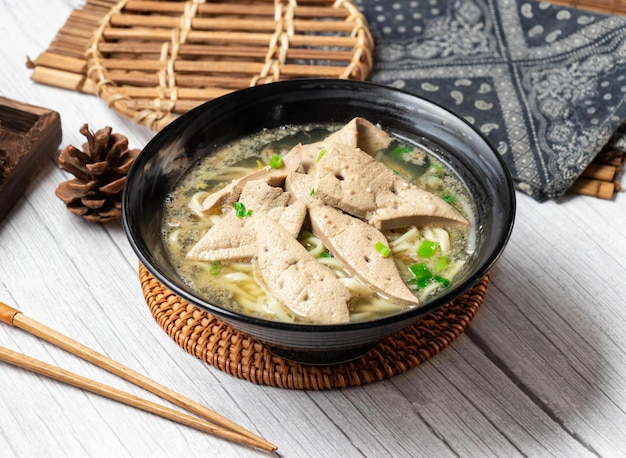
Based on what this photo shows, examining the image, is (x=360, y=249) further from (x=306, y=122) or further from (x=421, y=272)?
(x=306, y=122)

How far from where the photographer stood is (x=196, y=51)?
12.2 feet

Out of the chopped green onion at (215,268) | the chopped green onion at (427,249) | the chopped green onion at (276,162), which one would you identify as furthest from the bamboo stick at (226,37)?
the chopped green onion at (215,268)

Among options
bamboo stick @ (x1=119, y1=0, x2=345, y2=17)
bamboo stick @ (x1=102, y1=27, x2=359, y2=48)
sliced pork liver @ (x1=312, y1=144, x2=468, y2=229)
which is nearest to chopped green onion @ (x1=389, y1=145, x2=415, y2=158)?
sliced pork liver @ (x1=312, y1=144, x2=468, y2=229)

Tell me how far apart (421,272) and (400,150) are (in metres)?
0.62

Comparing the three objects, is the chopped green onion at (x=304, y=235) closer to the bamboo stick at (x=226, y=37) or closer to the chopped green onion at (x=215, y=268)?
the chopped green onion at (x=215, y=268)

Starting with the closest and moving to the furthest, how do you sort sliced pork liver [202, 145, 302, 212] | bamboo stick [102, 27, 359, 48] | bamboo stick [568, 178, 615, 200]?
sliced pork liver [202, 145, 302, 212], bamboo stick [568, 178, 615, 200], bamboo stick [102, 27, 359, 48]

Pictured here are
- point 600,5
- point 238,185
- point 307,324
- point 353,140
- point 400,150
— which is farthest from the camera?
point 600,5

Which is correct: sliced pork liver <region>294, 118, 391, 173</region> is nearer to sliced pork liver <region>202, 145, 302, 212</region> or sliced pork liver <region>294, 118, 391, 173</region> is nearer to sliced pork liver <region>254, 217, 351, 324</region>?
sliced pork liver <region>202, 145, 302, 212</region>

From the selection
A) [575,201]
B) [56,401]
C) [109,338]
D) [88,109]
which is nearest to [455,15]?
[575,201]

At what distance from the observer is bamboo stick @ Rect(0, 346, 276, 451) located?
2398 mm

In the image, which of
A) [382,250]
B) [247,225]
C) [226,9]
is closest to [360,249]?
[382,250]

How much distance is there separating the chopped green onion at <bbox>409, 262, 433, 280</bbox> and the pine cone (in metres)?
1.15

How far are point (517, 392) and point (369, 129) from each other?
104 centimetres

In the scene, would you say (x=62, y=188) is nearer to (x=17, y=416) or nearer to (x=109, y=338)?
(x=109, y=338)
